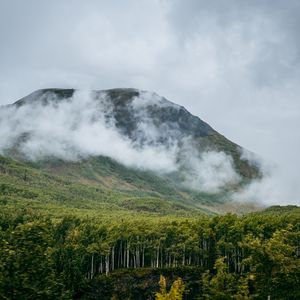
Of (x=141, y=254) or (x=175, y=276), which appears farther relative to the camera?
(x=141, y=254)

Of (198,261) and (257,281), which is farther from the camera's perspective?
(198,261)

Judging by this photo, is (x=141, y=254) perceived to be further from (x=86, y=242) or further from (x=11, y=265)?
(x=11, y=265)

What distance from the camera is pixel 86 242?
142750mm

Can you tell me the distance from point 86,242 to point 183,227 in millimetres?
31811

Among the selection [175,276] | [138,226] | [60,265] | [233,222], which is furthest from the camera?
[138,226]

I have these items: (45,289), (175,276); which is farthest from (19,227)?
(175,276)

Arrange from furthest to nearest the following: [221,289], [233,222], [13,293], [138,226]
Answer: [138,226] < [233,222] < [221,289] < [13,293]

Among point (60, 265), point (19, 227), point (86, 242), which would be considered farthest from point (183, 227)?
point (19, 227)

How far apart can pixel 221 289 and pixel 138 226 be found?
93.4m

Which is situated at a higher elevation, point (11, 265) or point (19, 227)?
point (19, 227)

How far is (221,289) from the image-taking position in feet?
202

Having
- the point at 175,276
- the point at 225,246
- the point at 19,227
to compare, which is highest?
the point at 19,227

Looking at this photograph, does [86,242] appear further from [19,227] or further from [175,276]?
[19,227]

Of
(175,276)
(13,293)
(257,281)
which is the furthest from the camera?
(175,276)
